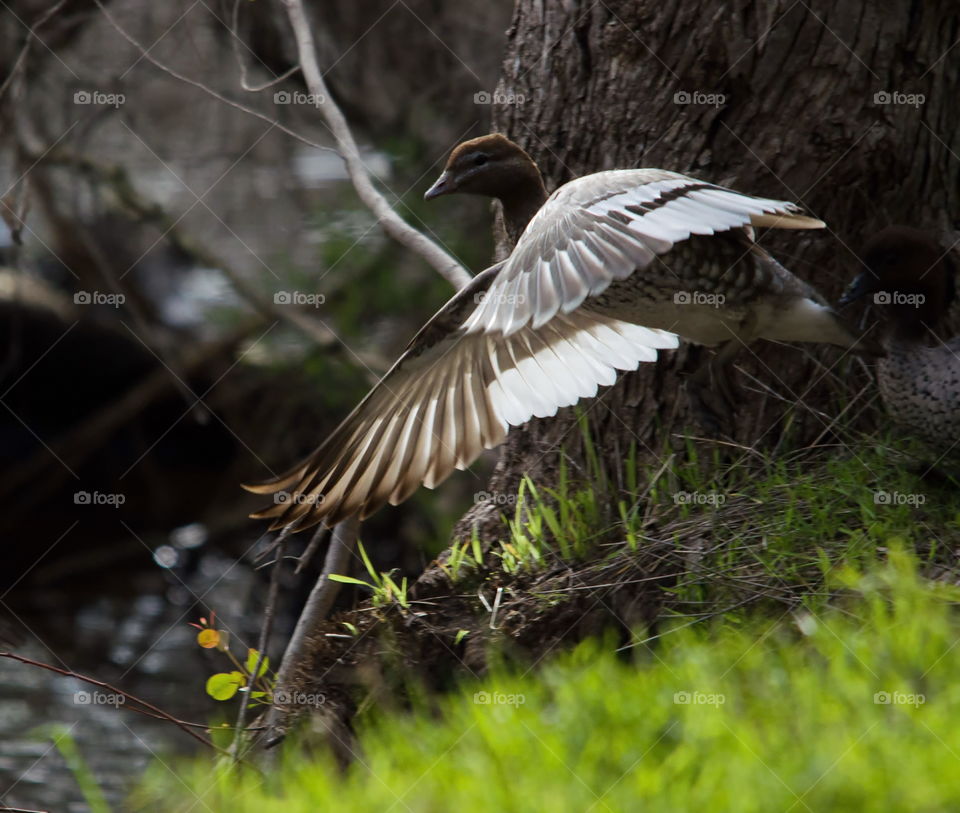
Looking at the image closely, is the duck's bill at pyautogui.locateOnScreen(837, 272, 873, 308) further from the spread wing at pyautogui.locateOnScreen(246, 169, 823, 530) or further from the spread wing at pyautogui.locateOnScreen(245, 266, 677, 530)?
the spread wing at pyautogui.locateOnScreen(245, 266, 677, 530)

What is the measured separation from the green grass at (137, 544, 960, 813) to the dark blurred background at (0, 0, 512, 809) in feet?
10.7

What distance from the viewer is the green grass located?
2320 millimetres

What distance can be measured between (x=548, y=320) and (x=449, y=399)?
914 mm

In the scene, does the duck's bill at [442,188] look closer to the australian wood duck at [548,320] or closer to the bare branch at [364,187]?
the australian wood duck at [548,320]

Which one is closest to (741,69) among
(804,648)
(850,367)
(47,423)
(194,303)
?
(850,367)

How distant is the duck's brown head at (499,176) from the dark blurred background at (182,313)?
216 centimetres

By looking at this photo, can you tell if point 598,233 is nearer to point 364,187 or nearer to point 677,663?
point 677,663

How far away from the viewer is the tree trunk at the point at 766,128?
3.76 metres

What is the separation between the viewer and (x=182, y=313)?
888 centimetres

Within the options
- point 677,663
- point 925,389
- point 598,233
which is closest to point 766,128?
point 925,389

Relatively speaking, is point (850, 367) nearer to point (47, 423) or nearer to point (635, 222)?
point (635, 222)

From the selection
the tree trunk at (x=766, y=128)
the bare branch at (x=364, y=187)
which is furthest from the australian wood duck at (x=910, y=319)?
the bare branch at (x=364, y=187)

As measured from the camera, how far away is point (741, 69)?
149 inches

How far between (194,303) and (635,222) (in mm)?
6577
